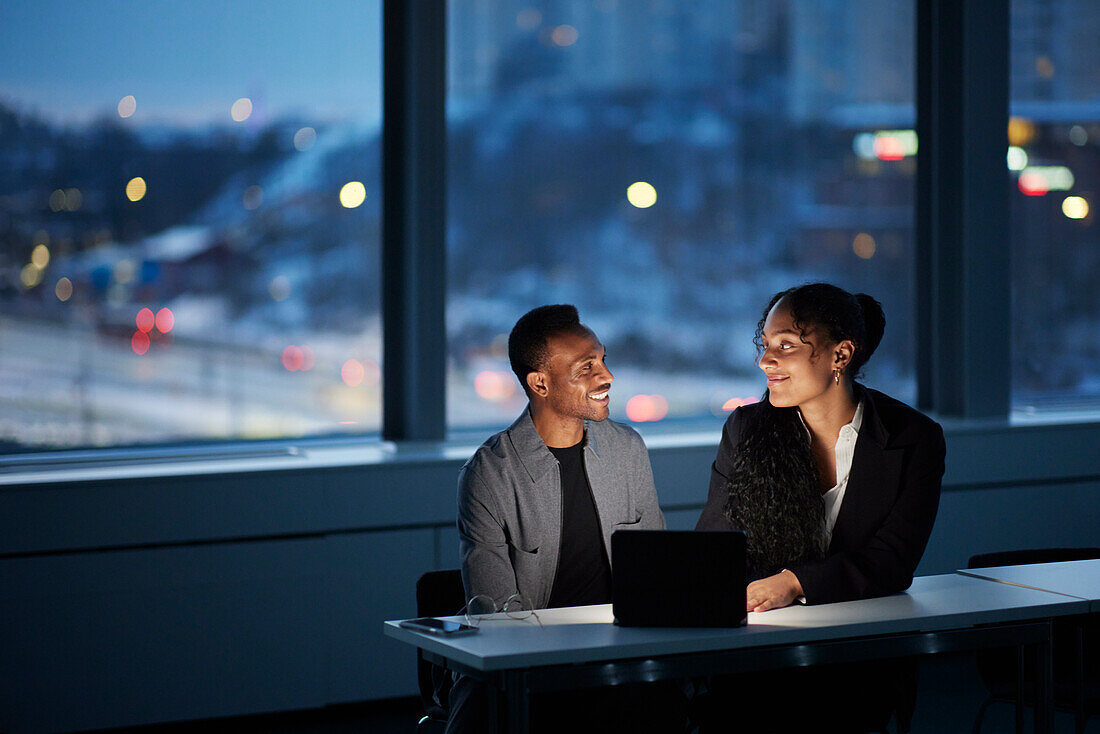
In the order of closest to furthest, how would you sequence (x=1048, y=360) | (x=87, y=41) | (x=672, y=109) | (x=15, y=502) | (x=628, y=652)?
(x=628, y=652) → (x=15, y=502) → (x=87, y=41) → (x=672, y=109) → (x=1048, y=360)

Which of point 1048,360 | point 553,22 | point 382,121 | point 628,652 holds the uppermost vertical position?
point 553,22

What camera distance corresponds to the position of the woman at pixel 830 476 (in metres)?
3.04

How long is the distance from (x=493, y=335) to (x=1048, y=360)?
2.86 meters

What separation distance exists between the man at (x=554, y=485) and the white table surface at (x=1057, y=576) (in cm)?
90

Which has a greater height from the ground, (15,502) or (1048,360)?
(1048,360)

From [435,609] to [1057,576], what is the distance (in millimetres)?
1620

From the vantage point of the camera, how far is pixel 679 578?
2570 millimetres

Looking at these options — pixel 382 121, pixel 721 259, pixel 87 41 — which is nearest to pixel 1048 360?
pixel 721 259

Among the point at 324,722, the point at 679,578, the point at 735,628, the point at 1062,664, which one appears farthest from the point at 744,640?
the point at 324,722

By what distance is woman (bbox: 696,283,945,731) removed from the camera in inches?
120

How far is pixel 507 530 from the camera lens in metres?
3.05

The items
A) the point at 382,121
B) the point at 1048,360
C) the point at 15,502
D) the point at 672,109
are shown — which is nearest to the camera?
the point at 15,502

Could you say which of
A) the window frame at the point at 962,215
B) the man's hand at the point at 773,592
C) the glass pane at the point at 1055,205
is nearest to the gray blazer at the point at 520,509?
the man's hand at the point at 773,592

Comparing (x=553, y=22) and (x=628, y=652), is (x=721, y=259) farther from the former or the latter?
(x=628, y=652)
